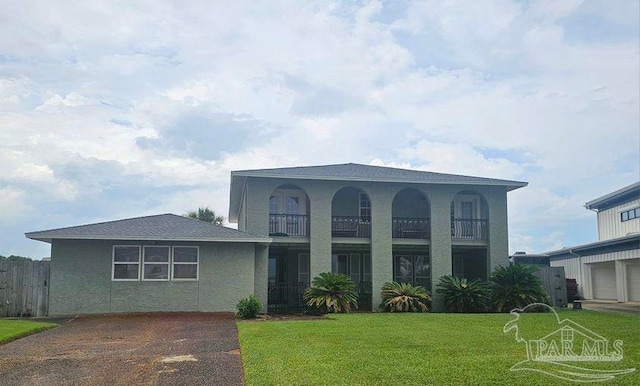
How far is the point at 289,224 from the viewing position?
23.3 m

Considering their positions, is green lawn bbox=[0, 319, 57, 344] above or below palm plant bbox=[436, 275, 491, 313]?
below

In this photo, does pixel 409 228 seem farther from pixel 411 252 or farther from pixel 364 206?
pixel 364 206

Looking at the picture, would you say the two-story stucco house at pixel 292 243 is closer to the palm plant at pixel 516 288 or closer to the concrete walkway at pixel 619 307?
the palm plant at pixel 516 288

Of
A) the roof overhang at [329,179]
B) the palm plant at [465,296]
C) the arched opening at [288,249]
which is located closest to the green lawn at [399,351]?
the palm plant at [465,296]

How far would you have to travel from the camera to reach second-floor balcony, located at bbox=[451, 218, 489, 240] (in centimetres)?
2433

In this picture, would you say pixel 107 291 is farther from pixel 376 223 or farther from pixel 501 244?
pixel 501 244

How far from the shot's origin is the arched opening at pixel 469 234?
24.3 meters

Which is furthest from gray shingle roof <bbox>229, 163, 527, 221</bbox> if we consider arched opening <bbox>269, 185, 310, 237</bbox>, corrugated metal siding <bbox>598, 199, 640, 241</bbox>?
corrugated metal siding <bbox>598, 199, 640, 241</bbox>

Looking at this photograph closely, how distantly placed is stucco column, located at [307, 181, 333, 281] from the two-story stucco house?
1.5 inches

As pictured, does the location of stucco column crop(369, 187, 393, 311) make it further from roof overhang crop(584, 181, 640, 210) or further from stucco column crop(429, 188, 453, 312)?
roof overhang crop(584, 181, 640, 210)

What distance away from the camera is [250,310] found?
18.5 meters

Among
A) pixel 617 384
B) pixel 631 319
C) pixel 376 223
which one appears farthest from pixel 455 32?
pixel 617 384

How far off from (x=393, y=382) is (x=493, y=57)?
13430 mm

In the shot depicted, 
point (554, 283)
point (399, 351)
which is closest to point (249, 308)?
point (399, 351)
